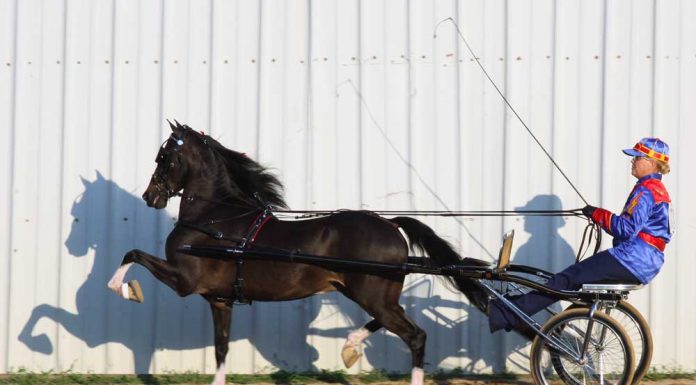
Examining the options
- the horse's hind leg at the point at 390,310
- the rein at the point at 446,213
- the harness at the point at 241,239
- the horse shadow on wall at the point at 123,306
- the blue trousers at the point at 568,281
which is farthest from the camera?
the horse shadow on wall at the point at 123,306

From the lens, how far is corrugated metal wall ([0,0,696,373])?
23.9 feet

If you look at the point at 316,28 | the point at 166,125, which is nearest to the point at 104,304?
the point at 166,125

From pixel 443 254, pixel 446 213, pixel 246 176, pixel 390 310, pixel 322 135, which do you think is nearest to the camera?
pixel 390 310

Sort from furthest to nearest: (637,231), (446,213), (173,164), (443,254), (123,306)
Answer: (123,306), (446,213), (173,164), (443,254), (637,231)

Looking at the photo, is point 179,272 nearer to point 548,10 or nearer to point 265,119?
point 265,119

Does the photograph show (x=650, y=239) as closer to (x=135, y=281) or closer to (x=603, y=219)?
(x=603, y=219)

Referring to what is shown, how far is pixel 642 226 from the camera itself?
18.3ft

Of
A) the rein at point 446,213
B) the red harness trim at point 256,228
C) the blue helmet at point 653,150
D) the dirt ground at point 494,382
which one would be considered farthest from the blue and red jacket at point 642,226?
the red harness trim at point 256,228

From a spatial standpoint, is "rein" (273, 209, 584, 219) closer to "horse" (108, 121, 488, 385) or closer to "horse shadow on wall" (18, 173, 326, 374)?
"horse" (108, 121, 488, 385)

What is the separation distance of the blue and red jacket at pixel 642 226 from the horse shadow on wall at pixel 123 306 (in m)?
2.88

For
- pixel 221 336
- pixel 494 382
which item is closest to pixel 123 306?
pixel 221 336

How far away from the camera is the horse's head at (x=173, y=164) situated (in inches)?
251

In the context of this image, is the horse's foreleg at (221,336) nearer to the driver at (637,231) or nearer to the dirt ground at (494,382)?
the dirt ground at (494,382)

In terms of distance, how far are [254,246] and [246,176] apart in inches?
25.7
